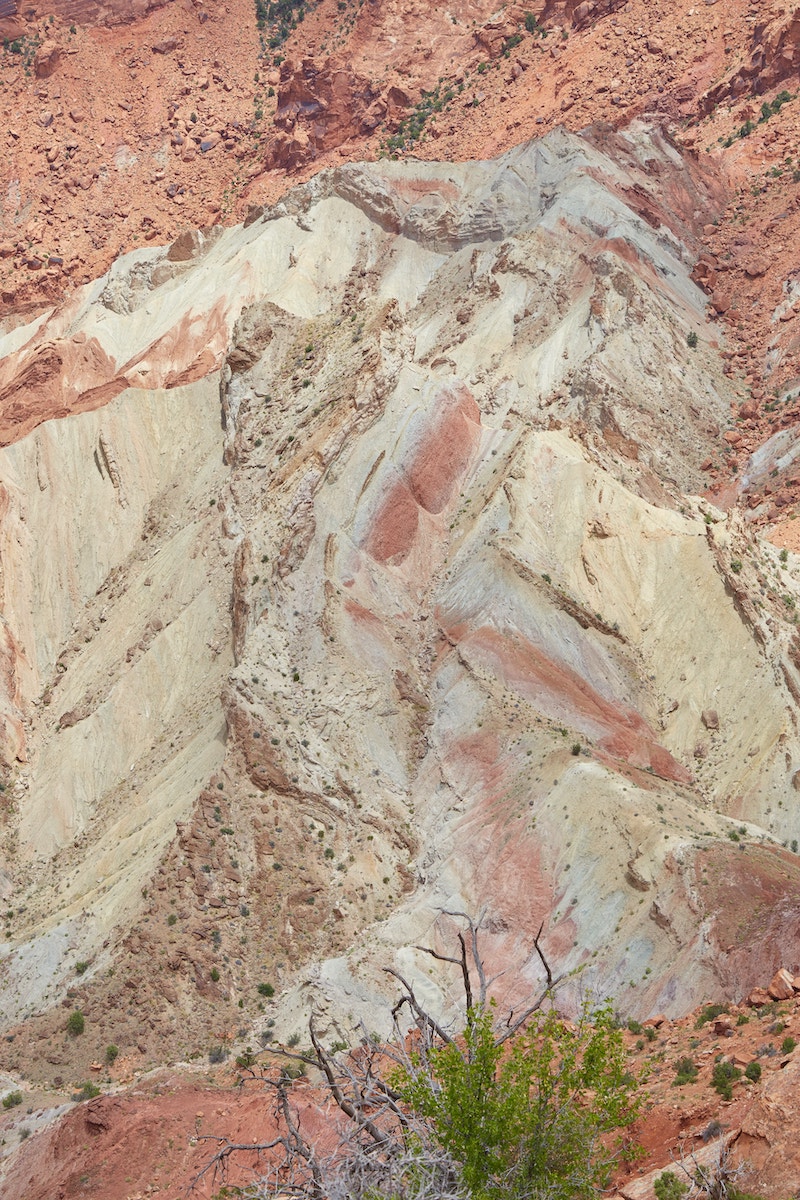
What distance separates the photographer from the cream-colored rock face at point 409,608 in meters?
33.6

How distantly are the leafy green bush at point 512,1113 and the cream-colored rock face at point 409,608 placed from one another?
38.0 ft

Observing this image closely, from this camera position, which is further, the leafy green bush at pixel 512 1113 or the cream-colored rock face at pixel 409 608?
the cream-colored rock face at pixel 409 608

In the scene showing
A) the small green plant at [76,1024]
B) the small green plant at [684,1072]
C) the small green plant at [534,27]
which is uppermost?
the small green plant at [534,27]

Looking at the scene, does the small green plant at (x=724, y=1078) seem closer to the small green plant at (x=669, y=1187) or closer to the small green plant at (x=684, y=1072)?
the small green plant at (x=684, y=1072)

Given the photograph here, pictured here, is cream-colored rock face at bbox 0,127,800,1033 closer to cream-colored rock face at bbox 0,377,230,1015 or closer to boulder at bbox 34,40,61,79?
cream-colored rock face at bbox 0,377,230,1015

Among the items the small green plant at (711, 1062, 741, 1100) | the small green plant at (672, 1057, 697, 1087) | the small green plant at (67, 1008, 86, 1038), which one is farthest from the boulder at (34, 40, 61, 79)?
the small green plant at (711, 1062, 741, 1100)

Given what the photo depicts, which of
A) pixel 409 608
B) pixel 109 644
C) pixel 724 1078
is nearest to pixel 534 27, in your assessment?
pixel 109 644

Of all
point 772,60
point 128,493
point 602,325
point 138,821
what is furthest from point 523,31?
point 138,821

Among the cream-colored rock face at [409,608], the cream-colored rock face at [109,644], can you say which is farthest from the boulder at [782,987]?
the cream-colored rock face at [109,644]

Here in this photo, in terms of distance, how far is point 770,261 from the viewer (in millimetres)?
59906

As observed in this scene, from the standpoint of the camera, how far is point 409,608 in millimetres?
39875

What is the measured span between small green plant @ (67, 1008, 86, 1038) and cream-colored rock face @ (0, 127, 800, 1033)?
1865 millimetres

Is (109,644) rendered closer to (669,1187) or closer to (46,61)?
(669,1187)

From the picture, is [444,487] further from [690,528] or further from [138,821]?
[138,821]
